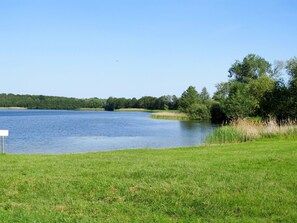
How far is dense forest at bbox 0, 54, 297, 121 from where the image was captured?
37.3 m

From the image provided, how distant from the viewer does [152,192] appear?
674 centimetres

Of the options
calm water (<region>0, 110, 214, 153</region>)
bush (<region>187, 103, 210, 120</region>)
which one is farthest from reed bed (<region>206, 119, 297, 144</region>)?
bush (<region>187, 103, 210, 120</region>)

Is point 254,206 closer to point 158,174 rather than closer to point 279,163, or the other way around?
point 158,174

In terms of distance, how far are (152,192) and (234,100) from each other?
44591mm

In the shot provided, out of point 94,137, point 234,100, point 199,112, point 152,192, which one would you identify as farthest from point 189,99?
point 152,192

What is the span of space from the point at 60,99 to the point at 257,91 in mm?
153463

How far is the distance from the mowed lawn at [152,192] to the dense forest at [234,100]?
2588 cm

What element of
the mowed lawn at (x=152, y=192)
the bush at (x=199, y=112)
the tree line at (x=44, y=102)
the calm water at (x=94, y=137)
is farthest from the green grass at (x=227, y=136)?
the tree line at (x=44, y=102)

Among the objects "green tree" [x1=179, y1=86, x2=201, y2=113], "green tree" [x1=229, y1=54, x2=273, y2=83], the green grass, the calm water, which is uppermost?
"green tree" [x1=229, y1=54, x2=273, y2=83]

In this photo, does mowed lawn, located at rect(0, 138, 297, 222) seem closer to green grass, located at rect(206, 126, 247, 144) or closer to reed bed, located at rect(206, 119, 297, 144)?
reed bed, located at rect(206, 119, 297, 144)

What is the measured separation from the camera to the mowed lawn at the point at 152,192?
18.3 ft

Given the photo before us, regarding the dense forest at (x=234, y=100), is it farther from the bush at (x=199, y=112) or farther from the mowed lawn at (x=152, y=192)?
the mowed lawn at (x=152, y=192)

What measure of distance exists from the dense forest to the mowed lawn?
84.9 ft

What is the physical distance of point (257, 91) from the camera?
53.9m
